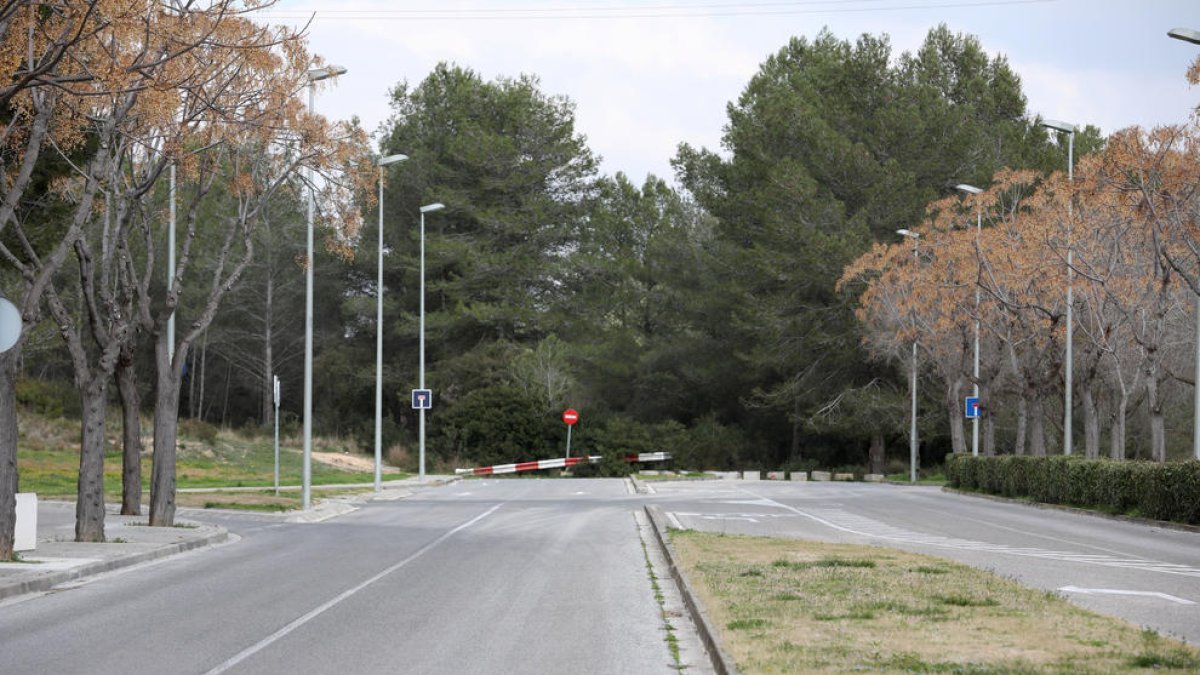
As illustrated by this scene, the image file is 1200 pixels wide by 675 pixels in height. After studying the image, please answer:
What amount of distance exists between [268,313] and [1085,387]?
45.7 meters

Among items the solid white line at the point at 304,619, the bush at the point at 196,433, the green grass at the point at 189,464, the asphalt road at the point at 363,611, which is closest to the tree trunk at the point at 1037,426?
the green grass at the point at 189,464

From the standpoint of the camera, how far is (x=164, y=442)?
25844mm

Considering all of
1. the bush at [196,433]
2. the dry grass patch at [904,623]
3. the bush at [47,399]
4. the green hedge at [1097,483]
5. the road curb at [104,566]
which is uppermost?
the bush at [47,399]

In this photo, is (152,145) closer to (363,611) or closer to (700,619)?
(363,611)

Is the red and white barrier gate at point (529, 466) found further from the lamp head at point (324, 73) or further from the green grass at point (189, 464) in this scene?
the lamp head at point (324, 73)

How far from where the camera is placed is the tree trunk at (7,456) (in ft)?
60.8

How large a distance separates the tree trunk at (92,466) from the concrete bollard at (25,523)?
1.60m

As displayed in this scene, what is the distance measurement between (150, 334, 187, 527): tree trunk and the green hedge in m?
20.1

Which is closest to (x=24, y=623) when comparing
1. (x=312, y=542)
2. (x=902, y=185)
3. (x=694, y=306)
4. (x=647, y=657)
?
(x=647, y=657)

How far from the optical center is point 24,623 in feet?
43.7

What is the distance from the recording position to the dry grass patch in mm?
9727

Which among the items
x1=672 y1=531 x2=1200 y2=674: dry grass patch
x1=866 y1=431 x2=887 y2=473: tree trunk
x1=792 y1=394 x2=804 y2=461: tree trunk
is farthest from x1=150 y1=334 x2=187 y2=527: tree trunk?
x1=866 y1=431 x2=887 y2=473: tree trunk

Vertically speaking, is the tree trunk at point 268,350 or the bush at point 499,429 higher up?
the tree trunk at point 268,350

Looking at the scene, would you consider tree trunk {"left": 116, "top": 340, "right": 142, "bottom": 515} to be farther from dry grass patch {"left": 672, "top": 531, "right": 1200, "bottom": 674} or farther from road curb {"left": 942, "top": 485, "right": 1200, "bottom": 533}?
road curb {"left": 942, "top": 485, "right": 1200, "bottom": 533}
